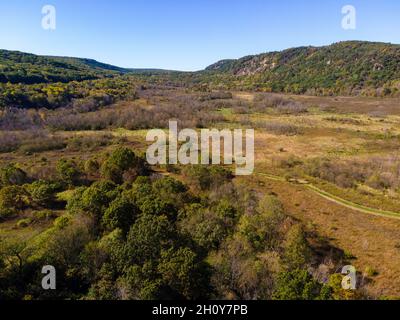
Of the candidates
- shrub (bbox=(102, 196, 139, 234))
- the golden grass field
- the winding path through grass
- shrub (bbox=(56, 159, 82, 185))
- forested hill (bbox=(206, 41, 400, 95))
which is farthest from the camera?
forested hill (bbox=(206, 41, 400, 95))

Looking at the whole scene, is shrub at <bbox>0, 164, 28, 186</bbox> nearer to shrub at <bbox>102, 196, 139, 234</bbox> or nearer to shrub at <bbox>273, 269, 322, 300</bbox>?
shrub at <bbox>102, 196, 139, 234</bbox>

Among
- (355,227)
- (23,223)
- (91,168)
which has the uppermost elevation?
(91,168)

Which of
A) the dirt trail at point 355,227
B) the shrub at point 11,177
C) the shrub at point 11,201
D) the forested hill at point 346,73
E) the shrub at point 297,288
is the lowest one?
the dirt trail at point 355,227

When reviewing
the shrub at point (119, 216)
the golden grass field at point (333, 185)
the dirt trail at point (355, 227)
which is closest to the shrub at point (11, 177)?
the golden grass field at point (333, 185)

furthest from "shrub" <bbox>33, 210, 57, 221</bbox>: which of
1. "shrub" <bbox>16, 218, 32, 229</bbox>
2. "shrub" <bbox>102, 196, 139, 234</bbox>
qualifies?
"shrub" <bbox>102, 196, 139, 234</bbox>

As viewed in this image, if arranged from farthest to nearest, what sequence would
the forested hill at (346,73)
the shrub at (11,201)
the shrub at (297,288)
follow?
the forested hill at (346,73)
the shrub at (11,201)
the shrub at (297,288)

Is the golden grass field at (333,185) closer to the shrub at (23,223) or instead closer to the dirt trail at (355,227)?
the dirt trail at (355,227)

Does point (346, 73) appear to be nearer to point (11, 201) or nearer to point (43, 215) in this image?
point (43, 215)

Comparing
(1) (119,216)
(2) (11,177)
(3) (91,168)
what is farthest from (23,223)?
(3) (91,168)

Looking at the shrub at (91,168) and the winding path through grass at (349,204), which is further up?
the shrub at (91,168)

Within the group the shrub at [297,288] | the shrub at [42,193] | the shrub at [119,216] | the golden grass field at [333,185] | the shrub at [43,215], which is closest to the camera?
the shrub at [297,288]

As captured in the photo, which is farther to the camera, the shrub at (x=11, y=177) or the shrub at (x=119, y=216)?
the shrub at (x=11, y=177)
